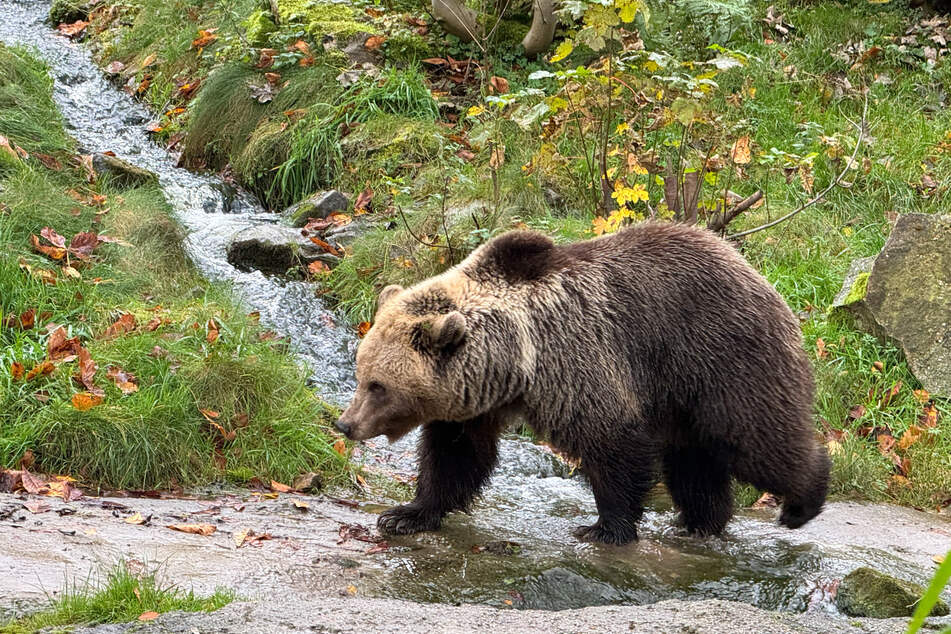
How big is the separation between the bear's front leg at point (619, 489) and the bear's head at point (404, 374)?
0.77 meters

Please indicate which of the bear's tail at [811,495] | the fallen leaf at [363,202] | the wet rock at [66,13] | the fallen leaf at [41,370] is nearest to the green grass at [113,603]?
the fallen leaf at [41,370]

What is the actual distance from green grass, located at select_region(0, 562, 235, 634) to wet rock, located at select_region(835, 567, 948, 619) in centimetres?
263

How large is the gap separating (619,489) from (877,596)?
1.24 metres

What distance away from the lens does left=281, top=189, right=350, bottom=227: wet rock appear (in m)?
10.0

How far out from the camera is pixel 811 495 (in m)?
5.44

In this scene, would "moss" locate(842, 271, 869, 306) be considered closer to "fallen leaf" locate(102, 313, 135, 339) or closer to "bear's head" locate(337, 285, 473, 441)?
"bear's head" locate(337, 285, 473, 441)

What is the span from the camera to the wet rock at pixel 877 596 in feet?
14.5

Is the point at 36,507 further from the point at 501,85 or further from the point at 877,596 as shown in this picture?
the point at 501,85

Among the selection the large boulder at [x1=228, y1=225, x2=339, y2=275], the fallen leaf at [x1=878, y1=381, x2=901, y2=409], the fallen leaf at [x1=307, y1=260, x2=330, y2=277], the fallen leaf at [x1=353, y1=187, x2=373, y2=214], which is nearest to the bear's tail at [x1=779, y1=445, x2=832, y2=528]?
the fallen leaf at [x1=878, y1=381, x2=901, y2=409]

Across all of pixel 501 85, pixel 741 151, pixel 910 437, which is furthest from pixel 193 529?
pixel 501 85

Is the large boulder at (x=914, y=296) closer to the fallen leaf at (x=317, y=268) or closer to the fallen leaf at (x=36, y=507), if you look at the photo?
the fallen leaf at (x=317, y=268)

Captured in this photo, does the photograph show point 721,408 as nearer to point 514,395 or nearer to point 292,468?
point 514,395

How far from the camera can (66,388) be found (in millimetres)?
6172

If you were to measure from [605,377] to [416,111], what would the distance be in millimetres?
6453
